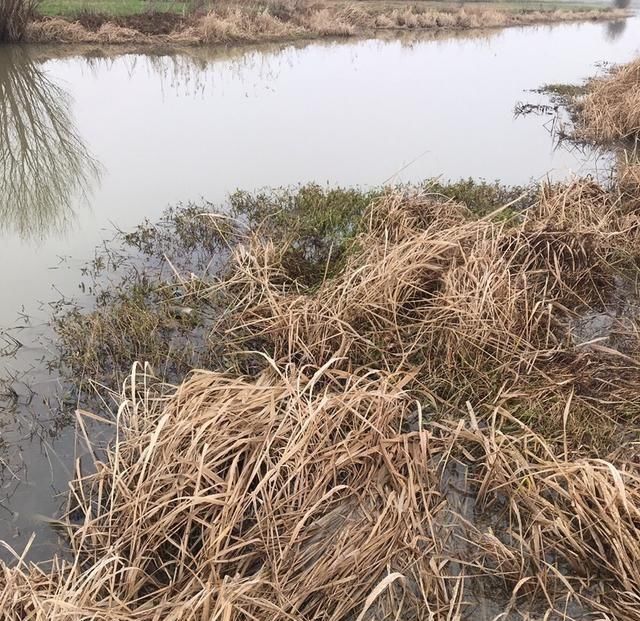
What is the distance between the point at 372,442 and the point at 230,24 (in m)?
15.9

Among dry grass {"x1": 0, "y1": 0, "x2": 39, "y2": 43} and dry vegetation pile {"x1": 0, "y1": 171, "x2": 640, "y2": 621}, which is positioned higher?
dry grass {"x1": 0, "y1": 0, "x2": 39, "y2": 43}

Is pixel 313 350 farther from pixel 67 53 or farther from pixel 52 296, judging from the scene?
pixel 67 53

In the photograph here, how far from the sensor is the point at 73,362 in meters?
3.43

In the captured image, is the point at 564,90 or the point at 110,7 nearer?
the point at 564,90

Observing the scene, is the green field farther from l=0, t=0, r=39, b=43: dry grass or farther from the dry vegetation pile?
the dry vegetation pile

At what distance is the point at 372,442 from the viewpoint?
8.17 ft

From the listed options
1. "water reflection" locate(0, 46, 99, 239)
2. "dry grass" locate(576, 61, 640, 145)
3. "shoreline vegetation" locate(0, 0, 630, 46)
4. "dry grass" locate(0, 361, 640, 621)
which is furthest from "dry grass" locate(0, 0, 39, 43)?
"dry grass" locate(0, 361, 640, 621)

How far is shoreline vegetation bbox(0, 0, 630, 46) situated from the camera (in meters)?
13.2

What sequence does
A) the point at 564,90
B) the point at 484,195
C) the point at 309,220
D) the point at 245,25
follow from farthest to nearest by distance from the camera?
the point at 245,25
the point at 564,90
the point at 484,195
the point at 309,220

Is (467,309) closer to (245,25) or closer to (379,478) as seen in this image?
(379,478)

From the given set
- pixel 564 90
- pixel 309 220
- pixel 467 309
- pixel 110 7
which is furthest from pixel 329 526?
pixel 110 7

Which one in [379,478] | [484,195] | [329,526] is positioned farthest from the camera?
[484,195]

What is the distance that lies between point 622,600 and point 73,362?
3192mm

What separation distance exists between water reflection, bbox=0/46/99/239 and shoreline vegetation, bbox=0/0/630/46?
5601 mm
